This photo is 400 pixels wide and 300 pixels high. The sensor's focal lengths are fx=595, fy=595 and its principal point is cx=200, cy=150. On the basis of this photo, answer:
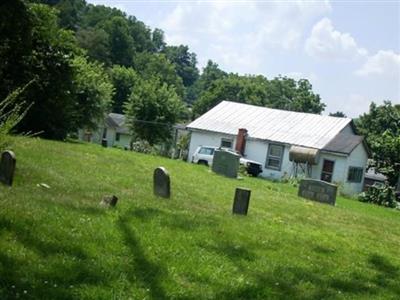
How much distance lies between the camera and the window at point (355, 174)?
42.7 m

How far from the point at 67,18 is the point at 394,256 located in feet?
362

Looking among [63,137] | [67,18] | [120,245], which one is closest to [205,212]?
[120,245]

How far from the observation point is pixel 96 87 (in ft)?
127

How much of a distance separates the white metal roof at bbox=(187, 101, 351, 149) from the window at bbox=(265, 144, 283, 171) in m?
0.59

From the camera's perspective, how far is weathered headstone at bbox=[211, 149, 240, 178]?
93.9ft

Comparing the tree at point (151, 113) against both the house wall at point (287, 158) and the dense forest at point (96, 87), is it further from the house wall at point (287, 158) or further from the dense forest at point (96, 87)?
the house wall at point (287, 158)

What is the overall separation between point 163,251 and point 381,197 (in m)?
29.6

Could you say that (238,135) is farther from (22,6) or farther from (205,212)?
(205,212)

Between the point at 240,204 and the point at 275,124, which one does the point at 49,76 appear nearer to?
the point at 240,204

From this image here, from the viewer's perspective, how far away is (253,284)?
7504mm

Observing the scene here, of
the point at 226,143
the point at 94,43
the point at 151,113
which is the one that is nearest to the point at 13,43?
the point at 226,143

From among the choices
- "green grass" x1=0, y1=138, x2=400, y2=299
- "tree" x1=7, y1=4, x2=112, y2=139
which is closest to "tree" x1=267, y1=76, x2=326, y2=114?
"tree" x1=7, y1=4, x2=112, y2=139

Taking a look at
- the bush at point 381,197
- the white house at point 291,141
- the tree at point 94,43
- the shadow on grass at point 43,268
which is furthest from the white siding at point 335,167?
Answer: the tree at point 94,43

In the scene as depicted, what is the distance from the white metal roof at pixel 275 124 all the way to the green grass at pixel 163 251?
29.8m
